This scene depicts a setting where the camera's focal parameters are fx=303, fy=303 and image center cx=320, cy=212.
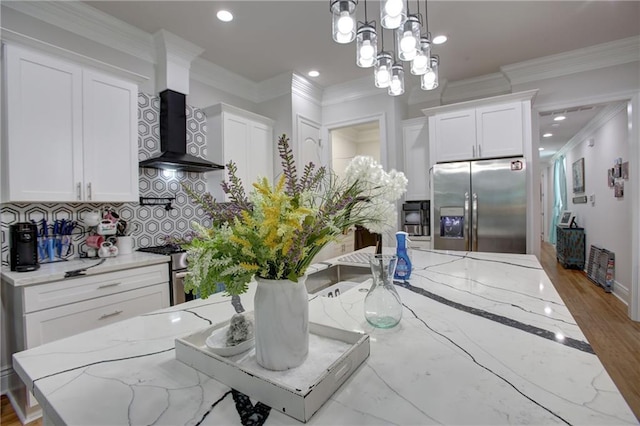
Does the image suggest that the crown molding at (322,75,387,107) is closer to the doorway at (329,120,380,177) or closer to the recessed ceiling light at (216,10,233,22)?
the doorway at (329,120,380,177)

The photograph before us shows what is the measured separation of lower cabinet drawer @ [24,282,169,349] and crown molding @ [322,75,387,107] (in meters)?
3.07

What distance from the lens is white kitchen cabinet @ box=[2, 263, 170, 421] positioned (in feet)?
5.57

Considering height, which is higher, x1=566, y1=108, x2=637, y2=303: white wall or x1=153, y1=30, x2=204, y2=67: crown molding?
x1=153, y1=30, x2=204, y2=67: crown molding

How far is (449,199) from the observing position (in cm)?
334

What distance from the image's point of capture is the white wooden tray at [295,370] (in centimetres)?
53

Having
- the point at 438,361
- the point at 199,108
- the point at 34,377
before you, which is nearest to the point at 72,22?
the point at 199,108

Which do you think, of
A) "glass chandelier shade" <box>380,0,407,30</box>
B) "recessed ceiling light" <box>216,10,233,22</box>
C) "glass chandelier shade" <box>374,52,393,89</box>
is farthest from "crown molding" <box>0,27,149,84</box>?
"glass chandelier shade" <box>380,0,407,30</box>

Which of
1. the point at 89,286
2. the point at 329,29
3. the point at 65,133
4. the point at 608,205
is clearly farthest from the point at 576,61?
the point at 89,286

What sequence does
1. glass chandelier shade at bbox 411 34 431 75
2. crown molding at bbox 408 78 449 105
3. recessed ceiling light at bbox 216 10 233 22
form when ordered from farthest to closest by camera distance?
crown molding at bbox 408 78 449 105 → recessed ceiling light at bbox 216 10 233 22 → glass chandelier shade at bbox 411 34 431 75

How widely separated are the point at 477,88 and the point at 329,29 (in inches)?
86.5

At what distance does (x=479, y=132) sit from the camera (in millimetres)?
3309

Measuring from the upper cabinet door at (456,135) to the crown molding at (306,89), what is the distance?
5.11 feet

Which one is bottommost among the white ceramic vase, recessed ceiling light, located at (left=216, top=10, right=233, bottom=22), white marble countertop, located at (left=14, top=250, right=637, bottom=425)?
white marble countertop, located at (left=14, top=250, right=637, bottom=425)

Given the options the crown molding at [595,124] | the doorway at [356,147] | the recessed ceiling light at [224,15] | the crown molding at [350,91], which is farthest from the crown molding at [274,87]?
the crown molding at [595,124]
